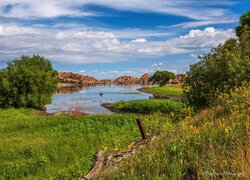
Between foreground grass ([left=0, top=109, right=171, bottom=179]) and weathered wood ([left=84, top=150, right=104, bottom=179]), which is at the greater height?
weathered wood ([left=84, top=150, right=104, bottom=179])

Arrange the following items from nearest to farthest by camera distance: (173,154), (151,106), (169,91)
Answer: (173,154) < (151,106) < (169,91)

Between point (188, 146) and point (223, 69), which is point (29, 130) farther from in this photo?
point (188, 146)

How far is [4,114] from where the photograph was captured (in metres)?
43.1

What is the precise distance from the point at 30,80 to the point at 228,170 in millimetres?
61073

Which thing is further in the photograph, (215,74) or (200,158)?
(215,74)

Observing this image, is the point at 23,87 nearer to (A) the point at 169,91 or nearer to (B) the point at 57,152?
(A) the point at 169,91

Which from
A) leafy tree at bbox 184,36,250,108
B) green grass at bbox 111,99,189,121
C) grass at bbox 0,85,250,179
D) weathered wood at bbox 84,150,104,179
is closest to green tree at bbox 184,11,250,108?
leafy tree at bbox 184,36,250,108

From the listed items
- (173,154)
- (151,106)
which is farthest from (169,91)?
(173,154)

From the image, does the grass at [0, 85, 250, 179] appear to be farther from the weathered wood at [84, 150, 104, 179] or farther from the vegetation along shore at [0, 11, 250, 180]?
the weathered wood at [84, 150, 104, 179]

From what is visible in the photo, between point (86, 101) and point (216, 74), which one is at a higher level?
point (216, 74)

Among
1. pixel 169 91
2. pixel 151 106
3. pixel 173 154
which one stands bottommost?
pixel 151 106

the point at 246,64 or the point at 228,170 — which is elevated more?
the point at 246,64

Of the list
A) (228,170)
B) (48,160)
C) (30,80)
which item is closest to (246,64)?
(48,160)

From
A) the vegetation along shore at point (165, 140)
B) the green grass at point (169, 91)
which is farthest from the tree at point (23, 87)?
the green grass at point (169, 91)
